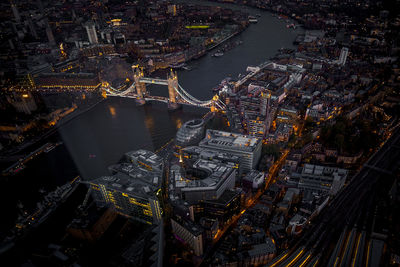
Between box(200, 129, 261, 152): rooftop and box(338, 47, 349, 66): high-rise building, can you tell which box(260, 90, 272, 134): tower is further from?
box(338, 47, 349, 66): high-rise building

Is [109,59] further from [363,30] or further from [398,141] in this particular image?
[363,30]

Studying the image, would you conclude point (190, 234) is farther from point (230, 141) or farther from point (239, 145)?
point (230, 141)

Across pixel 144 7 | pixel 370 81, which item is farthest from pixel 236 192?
pixel 144 7

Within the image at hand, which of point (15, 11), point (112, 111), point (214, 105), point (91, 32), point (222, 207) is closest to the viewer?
point (222, 207)

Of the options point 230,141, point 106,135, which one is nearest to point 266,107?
point 230,141

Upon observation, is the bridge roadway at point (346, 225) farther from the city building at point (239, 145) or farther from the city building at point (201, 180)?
the city building at point (239, 145)
